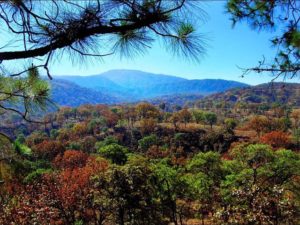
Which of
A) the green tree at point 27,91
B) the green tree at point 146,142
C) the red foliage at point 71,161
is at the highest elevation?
the green tree at point 27,91

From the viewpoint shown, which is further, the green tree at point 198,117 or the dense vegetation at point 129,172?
the green tree at point 198,117

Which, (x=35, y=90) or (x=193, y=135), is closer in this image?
(x=35, y=90)

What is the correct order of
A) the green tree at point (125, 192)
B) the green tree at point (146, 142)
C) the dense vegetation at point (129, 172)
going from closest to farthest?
the dense vegetation at point (129, 172), the green tree at point (125, 192), the green tree at point (146, 142)

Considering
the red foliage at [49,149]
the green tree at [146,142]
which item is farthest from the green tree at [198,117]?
the red foliage at [49,149]

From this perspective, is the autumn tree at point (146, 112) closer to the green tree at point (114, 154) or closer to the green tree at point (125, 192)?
→ the green tree at point (114, 154)

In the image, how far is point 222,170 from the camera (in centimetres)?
2345

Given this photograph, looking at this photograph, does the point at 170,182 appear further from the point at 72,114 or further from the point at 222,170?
the point at 72,114

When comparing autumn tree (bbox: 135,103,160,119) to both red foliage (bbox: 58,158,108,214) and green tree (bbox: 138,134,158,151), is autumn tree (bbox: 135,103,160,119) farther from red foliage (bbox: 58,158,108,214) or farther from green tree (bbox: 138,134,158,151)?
red foliage (bbox: 58,158,108,214)

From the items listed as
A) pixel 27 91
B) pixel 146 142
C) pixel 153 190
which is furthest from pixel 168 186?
pixel 146 142

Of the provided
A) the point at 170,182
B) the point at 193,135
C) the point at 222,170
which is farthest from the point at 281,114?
the point at 170,182

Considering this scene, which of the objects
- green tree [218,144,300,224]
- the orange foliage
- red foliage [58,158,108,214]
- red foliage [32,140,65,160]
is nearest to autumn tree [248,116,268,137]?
red foliage [32,140,65,160]

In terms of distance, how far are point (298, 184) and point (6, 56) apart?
20.8 m

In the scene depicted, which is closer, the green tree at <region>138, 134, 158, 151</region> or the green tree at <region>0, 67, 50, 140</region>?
the green tree at <region>0, 67, 50, 140</region>

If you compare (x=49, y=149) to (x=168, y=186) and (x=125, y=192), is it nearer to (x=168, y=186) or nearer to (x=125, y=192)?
(x=168, y=186)
